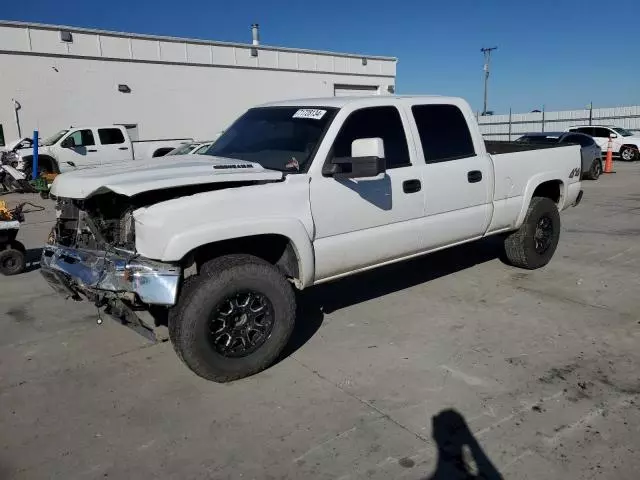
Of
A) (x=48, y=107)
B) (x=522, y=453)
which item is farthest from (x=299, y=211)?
(x=48, y=107)

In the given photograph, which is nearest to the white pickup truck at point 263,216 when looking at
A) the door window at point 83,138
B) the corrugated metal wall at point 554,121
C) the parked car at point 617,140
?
the door window at point 83,138

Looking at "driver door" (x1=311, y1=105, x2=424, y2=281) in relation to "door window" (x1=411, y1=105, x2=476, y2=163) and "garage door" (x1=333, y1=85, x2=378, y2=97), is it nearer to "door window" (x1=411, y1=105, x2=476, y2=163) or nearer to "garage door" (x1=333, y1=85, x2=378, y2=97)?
"door window" (x1=411, y1=105, x2=476, y2=163)

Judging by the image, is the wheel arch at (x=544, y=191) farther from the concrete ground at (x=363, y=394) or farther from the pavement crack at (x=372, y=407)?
the pavement crack at (x=372, y=407)

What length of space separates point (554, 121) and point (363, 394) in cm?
3589

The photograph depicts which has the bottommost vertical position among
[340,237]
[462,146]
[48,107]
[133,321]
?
[133,321]

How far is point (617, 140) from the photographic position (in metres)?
24.0

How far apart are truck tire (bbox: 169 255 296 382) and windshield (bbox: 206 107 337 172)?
92 centimetres

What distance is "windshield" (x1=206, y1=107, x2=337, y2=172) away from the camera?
4305 mm

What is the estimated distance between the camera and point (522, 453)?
9.68 feet

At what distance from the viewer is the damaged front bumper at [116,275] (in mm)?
3453

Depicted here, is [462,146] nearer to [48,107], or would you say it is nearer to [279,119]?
[279,119]

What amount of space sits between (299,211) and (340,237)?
449 millimetres

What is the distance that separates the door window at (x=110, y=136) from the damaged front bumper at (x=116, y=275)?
15875 millimetres

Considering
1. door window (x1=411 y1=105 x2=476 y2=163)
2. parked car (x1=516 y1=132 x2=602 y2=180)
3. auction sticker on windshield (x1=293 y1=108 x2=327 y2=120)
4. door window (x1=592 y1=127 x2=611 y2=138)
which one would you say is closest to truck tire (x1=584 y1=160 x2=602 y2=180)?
parked car (x1=516 y1=132 x2=602 y2=180)
